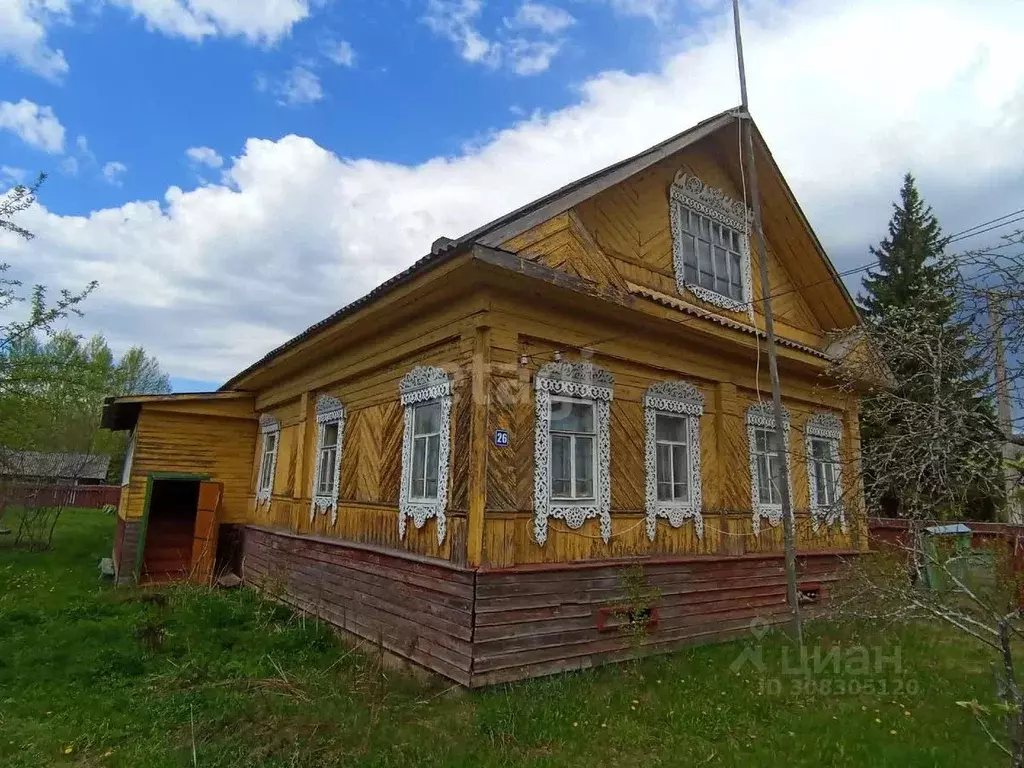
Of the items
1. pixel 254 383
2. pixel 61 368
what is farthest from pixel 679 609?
pixel 61 368

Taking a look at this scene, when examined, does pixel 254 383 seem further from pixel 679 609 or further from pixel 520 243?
pixel 679 609

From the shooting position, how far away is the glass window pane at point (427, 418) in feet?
22.7

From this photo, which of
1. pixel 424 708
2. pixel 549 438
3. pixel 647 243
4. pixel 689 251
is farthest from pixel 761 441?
pixel 424 708

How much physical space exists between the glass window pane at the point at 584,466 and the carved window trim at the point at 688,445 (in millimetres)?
875

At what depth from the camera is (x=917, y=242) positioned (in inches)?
794

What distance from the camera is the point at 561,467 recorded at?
6.66m

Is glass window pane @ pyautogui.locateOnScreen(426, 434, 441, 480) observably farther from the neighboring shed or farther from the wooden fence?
the wooden fence

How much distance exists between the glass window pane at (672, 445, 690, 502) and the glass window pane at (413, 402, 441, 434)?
3089mm

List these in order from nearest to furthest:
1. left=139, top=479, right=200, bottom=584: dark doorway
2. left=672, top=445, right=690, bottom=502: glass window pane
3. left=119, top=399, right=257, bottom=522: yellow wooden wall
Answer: left=672, top=445, right=690, bottom=502: glass window pane → left=119, top=399, right=257, bottom=522: yellow wooden wall → left=139, top=479, right=200, bottom=584: dark doorway

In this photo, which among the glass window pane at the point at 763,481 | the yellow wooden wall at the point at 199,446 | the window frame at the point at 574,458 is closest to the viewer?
the window frame at the point at 574,458

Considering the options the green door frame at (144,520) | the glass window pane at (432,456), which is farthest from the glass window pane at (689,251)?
the green door frame at (144,520)

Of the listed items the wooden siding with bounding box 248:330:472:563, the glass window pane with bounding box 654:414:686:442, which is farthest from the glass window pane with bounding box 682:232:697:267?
the wooden siding with bounding box 248:330:472:563

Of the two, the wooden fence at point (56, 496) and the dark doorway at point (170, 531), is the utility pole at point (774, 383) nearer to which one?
the dark doorway at point (170, 531)

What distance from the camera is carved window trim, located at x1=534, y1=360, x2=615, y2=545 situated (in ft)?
20.9
